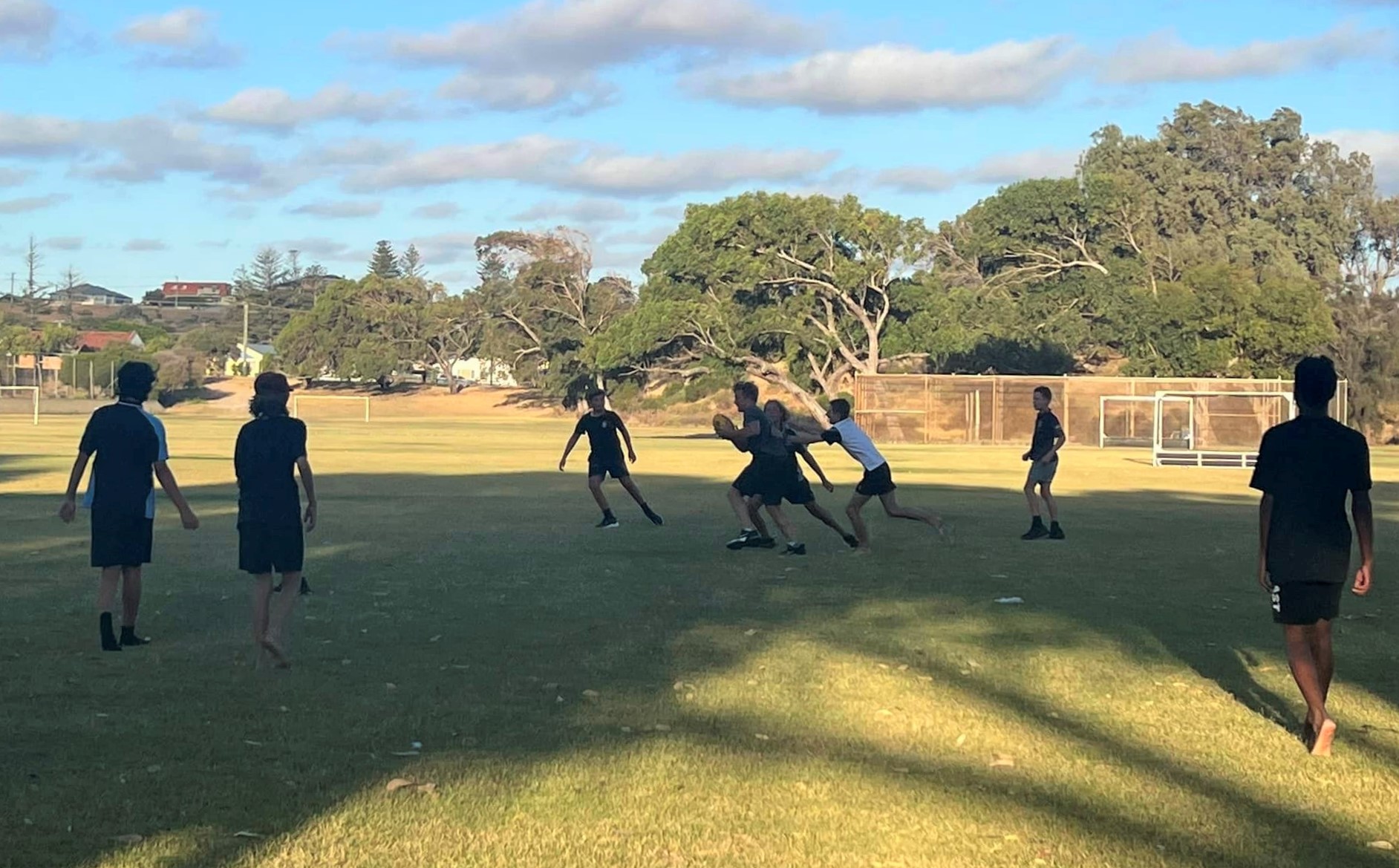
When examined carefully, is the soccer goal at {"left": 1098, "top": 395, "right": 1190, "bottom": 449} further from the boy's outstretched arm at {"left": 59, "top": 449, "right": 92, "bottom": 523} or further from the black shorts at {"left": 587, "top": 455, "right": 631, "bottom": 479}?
the boy's outstretched arm at {"left": 59, "top": 449, "right": 92, "bottom": 523}

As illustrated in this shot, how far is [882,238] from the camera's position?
63.0 meters

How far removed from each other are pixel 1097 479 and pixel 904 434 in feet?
80.7

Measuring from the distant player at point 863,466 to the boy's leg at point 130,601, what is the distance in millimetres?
7042

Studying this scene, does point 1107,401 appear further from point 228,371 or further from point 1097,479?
point 228,371

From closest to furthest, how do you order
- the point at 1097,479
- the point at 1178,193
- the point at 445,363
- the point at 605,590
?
the point at 605,590, the point at 1097,479, the point at 1178,193, the point at 445,363

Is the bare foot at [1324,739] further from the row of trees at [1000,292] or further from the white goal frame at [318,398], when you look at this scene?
the white goal frame at [318,398]

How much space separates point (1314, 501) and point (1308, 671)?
2.56ft

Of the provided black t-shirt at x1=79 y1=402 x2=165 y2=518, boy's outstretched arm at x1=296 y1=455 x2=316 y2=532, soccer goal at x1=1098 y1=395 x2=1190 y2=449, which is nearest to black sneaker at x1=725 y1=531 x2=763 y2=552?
boy's outstretched arm at x1=296 y1=455 x2=316 y2=532

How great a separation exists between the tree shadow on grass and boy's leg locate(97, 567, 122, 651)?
20cm

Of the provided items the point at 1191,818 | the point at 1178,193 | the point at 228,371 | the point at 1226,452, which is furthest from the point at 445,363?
the point at 1191,818

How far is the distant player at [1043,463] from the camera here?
60.8 feet

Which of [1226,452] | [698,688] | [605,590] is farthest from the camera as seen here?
[1226,452]

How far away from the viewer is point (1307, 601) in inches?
287

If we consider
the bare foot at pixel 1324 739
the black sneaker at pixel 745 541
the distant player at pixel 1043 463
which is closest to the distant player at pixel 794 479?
the black sneaker at pixel 745 541
